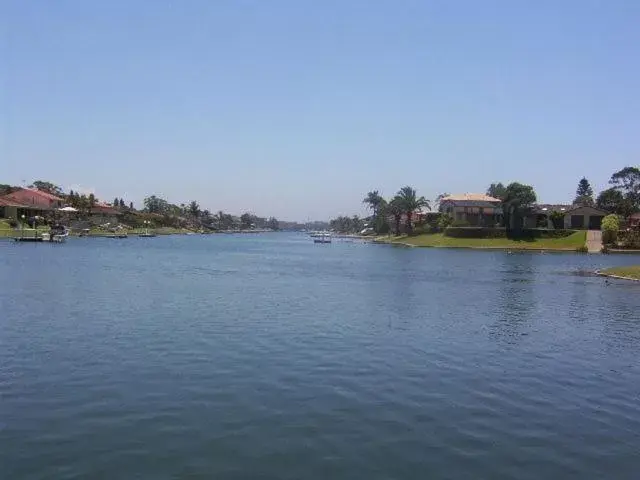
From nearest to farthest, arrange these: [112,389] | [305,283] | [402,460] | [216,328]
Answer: [402,460], [112,389], [216,328], [305,283]

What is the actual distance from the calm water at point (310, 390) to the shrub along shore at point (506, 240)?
101m

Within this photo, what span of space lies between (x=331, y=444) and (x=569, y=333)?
68.4 feet

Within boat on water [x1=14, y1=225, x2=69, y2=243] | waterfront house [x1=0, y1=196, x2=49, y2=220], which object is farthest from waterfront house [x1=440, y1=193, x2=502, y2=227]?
waterfront house [x1=0, y1=196, x2=49, y2=220]

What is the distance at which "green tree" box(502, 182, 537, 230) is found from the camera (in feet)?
482

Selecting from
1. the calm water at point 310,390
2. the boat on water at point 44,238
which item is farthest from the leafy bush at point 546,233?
the calm water at point 310,390

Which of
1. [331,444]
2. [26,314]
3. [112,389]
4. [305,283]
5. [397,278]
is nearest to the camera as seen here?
[331,444]

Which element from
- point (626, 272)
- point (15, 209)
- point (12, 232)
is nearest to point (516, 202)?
point (626, 272)

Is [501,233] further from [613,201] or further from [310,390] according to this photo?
[310,390]

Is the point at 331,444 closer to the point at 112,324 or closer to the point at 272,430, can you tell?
the point at 272,430

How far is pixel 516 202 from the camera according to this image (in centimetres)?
14688

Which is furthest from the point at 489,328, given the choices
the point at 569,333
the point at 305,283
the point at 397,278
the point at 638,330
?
the point at 397,278

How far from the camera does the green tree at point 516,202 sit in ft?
482

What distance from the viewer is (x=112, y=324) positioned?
91.3 feet

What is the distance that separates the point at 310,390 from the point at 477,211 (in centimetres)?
14953
